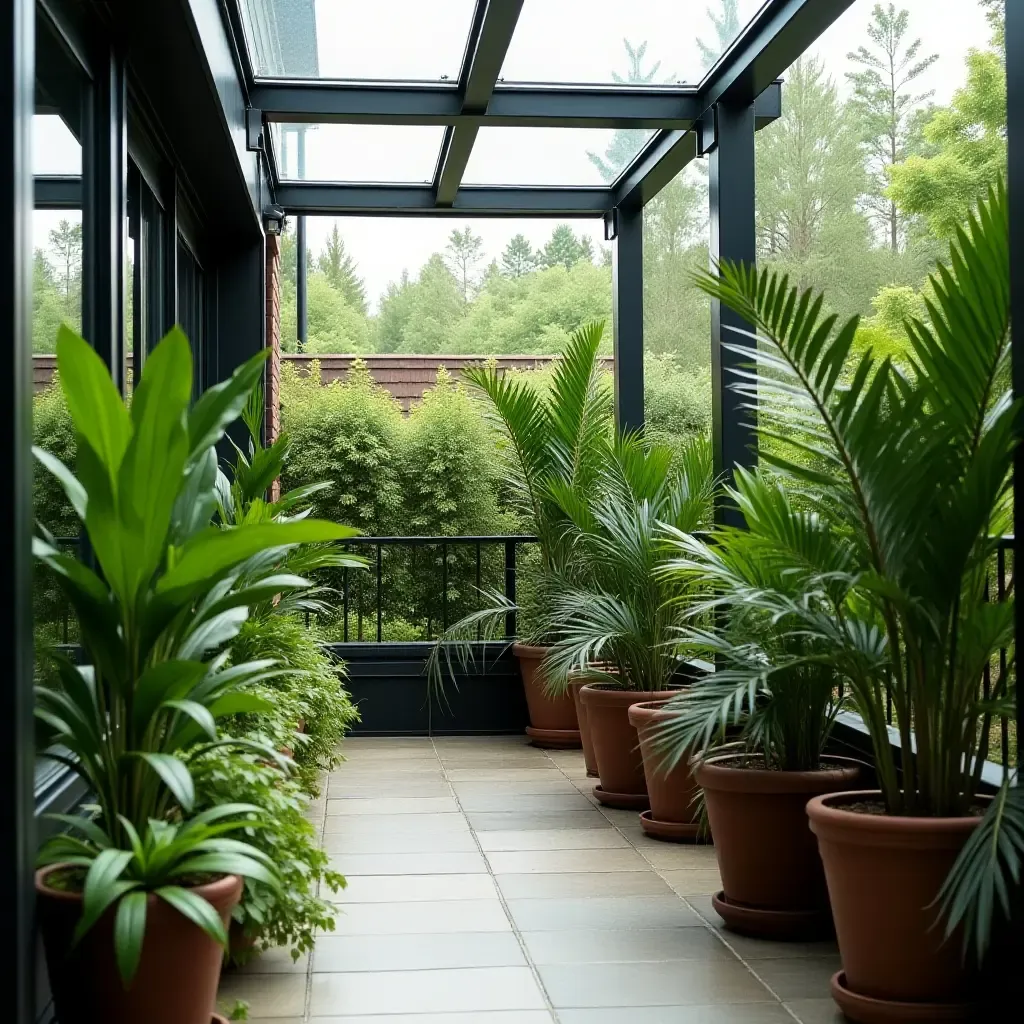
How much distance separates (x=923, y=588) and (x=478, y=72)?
115 inches

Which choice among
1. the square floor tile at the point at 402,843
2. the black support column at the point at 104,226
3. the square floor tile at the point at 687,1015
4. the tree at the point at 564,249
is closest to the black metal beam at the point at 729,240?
the square floor tile at the point at 402,843

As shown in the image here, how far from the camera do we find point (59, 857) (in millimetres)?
2006

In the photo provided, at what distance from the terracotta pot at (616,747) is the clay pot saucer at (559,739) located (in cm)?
126

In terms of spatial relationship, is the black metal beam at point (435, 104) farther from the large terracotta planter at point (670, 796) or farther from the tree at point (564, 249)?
the tree at point (564, 249)

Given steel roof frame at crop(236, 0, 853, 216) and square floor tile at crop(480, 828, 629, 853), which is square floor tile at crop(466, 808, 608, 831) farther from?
steel roof frame at crop(236, 0, 853, 216)

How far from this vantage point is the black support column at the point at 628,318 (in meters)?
6.57

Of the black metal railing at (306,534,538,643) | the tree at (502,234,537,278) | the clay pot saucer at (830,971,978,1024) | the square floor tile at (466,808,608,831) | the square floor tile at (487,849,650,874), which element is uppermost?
the tree at (502,234,537,278)

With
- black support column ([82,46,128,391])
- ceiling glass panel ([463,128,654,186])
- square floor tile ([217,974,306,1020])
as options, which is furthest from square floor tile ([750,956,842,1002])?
ceiling glass panel ([463,128,654,186])

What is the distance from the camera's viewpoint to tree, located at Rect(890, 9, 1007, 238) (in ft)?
38.2

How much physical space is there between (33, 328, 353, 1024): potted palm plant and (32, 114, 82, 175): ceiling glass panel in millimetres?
725

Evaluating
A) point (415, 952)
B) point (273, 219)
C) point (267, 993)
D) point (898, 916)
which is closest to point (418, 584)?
point (273, 219)

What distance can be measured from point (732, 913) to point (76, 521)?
1870 mm

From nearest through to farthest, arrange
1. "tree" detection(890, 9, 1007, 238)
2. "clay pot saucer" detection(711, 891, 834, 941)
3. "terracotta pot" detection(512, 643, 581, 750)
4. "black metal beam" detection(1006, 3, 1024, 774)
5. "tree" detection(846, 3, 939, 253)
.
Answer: "black metal beam" detection(1006, 3, 1024, 774) → "clay pot saucer" detection(711, 891, 834, 941) → "terracotta pot" detection(512, 643, 581, 750) → "tree" detection(890, 9, 1007, 238) → "tree" detection(846, 3, 939, 253)

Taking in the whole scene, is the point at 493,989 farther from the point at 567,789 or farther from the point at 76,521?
the point at 567,789
